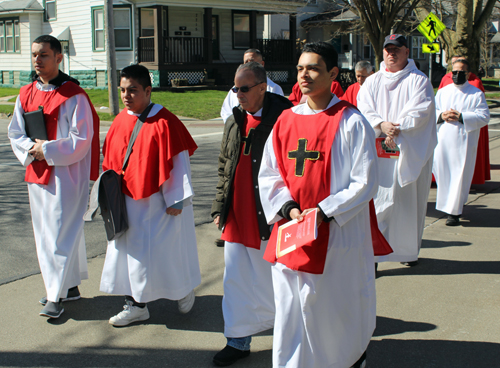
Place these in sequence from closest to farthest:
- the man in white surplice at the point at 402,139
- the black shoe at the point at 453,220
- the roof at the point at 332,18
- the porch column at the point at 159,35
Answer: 1. the man in white surplice at the point at 402,139
2. the black shoe at the point at 453,220
3. the porch column at the point at 159,35
4. the roof at the point at 332,18

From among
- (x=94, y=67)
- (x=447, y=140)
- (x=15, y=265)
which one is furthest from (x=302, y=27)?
(x=15, y=265)

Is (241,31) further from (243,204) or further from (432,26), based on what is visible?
(243,204)

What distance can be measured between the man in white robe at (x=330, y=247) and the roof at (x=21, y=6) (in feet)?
99.7

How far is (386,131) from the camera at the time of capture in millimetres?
5406

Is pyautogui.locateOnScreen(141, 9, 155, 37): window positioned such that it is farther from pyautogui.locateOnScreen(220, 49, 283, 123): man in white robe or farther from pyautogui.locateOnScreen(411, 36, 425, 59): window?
pyautogui.locateOnScreen(411, 36, 425, 59): window

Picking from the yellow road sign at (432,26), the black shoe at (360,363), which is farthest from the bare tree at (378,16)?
the black shoe at (360,363)

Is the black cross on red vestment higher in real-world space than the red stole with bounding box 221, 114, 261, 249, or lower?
higher

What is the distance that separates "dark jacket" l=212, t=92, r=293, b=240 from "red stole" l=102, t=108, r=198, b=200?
0.38 meters

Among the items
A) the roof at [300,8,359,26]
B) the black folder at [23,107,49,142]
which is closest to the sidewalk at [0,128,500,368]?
the black folder at [23,107,49,142]

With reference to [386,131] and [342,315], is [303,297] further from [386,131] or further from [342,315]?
[386,131]

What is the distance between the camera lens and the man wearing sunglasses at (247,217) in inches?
154

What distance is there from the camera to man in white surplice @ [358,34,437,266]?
17.7ft

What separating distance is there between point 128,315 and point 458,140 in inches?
194

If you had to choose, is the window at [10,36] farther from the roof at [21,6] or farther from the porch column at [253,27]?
the porch column at [253,27]
